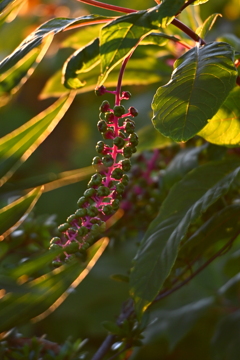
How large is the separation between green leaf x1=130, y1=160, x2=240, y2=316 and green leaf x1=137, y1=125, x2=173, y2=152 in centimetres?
20

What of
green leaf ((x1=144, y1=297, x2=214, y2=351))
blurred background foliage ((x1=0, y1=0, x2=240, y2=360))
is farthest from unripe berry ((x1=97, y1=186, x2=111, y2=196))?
green leaf ((x1=144, y1=297, x2=214, y2=351))

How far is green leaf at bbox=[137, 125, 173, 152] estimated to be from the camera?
0.97m

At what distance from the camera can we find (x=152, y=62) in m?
1.05

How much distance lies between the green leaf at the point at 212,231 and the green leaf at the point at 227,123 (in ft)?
0.41

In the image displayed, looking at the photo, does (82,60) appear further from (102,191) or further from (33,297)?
(33,297)

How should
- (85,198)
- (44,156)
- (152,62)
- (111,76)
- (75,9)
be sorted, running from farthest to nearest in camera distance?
1. (44,156)
2. (75,9)
3. (152,62)
4. (111,76)
5. (85,198)

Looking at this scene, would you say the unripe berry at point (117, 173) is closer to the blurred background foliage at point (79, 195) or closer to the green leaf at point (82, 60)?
the green leaf at point (82, 60)

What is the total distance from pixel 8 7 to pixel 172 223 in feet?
1.22

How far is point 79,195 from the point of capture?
67.9 inches

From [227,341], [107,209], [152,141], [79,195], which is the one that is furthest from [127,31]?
[79,195]

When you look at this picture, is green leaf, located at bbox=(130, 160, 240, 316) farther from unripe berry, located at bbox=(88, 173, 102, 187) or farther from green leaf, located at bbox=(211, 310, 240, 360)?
green leaf, located at bbox=(211, 310, 240, 360)

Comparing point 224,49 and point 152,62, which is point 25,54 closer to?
point 224,49

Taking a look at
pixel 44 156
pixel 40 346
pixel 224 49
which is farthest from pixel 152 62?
pixel 44 156

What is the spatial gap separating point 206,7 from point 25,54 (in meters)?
1.46
